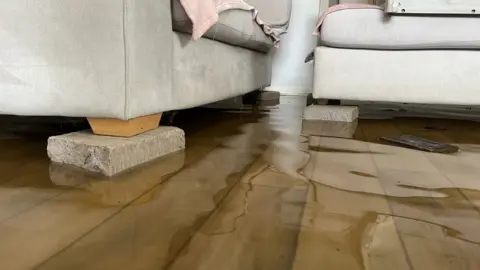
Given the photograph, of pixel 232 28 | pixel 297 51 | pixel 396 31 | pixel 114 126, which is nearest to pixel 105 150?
pixel 114 126

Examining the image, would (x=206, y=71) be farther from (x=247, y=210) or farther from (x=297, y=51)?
(x=297, y=51)

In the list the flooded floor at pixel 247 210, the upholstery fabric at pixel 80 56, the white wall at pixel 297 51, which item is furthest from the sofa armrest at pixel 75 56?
the white wall at pixel 297 51

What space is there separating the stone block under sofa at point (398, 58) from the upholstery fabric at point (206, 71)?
0.27 meters

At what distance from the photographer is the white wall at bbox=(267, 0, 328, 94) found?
282 centimetres

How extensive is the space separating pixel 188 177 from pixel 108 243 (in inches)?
12.4

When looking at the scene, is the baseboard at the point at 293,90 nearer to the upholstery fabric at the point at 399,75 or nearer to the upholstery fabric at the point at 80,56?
the upholstery fabric at the point at 399,75

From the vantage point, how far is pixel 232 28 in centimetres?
139

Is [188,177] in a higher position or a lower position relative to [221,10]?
lower

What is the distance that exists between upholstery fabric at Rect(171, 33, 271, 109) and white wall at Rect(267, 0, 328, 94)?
960 mm

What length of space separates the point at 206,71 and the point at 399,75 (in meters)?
0.69

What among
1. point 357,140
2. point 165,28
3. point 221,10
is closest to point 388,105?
point 357,140

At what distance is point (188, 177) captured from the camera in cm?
86

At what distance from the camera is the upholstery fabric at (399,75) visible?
161 centimetres

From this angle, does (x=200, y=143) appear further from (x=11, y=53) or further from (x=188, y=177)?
(x=11, y=53)
